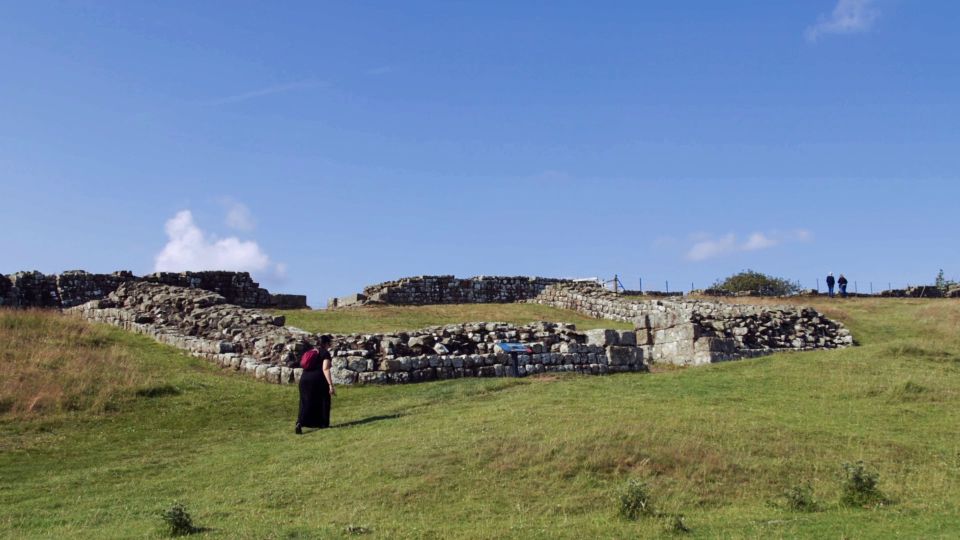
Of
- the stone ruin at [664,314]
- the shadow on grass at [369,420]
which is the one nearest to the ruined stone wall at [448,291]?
the stone ruin at [664,314]

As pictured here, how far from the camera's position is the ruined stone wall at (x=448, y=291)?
1810 inches

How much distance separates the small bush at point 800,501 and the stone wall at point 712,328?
16514 millimetres

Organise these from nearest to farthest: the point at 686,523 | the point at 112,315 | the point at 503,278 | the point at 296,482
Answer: the point at 686,523 < the point at 296,482 < the point at 112,315 < the point at 503,278

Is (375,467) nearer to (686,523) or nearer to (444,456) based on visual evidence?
(444,456)

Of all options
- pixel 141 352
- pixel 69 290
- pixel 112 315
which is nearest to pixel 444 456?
pixel 141 352

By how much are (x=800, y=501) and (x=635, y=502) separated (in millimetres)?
2301

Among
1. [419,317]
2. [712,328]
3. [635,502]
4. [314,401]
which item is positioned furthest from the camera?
[419,317]

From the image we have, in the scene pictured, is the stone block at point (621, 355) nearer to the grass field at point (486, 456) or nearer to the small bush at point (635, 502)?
the grass field at point (486, 456)

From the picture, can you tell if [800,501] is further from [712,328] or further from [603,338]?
[712,328]

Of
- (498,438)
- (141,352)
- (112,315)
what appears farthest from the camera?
(112,315)

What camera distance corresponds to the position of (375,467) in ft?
47.3

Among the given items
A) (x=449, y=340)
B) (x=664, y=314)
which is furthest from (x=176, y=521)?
(x=664, y=314)

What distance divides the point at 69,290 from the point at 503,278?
2191cm

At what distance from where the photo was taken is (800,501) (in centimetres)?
1232
